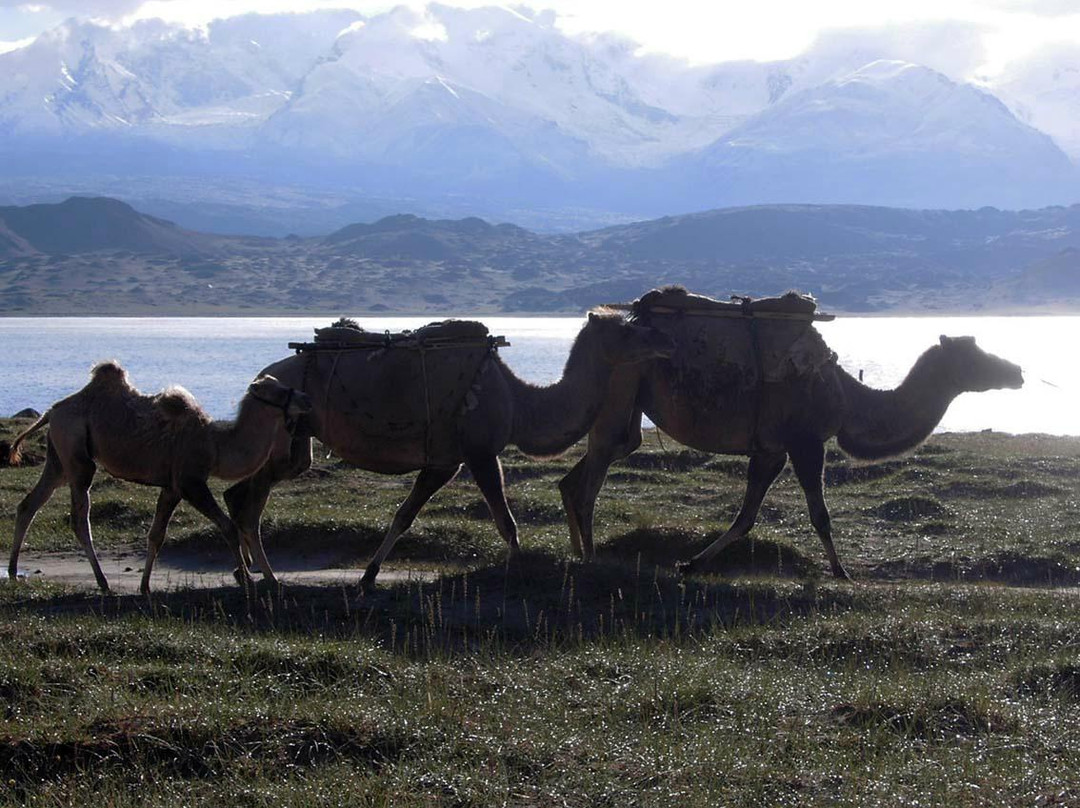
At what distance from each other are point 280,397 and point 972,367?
7347 mm

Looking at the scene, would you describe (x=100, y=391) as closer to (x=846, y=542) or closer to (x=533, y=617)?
(x=533, y=617)

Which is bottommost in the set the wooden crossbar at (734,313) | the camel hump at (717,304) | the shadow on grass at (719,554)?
the shadow on grass at (719,554)

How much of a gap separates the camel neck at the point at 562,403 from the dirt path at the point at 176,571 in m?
1.63

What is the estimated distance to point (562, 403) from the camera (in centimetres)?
1323

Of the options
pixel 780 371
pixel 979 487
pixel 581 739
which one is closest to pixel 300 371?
pixel 780 371

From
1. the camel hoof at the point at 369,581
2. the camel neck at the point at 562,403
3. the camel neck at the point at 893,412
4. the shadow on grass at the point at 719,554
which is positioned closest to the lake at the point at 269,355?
the camel neck at the point at 893,412

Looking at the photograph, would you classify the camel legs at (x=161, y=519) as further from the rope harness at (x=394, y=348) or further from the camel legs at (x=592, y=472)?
the camel legs at (x=592, y=472)

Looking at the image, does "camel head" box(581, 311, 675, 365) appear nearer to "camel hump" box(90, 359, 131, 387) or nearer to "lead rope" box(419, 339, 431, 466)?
"lead rope" box(419, 339, 431, 466)

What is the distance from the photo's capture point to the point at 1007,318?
193m

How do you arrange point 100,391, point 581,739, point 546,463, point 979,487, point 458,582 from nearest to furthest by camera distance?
point 581,739 < point 458,582 < point 100,391 < point 979,487 < point 546,463

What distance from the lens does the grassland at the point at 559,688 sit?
277 inches

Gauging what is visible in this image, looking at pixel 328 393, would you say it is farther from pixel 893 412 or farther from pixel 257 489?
pixel 893 412

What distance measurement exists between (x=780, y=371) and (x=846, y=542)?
10.4ft

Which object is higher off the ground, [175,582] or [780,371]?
[780,371]
